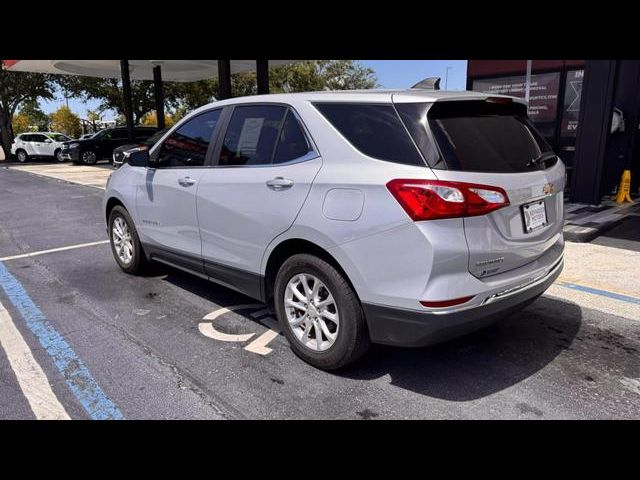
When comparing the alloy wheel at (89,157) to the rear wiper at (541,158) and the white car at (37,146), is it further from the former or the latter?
the rear wiper at (541,158)

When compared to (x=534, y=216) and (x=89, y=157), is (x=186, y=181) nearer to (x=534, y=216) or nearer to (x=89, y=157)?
(x=534, y=216)

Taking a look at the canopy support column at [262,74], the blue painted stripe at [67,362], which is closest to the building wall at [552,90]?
the canopy support column at [262,74]

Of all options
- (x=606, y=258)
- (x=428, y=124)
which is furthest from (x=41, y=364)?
(x=606, y=258)

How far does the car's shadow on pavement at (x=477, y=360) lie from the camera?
Answer: 2975mm

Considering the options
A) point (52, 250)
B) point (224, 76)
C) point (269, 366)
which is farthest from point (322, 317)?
point (224, 76)

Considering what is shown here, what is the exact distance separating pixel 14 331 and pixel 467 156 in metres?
3.69

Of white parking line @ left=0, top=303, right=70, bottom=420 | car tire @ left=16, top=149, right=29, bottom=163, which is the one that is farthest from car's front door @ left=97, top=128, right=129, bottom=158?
white parking line @ left=0, top=303, right=70, bottom=420

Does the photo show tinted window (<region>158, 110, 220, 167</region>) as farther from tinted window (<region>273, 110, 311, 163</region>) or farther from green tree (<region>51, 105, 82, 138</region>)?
green tree (<region>51, 105, 82, 138</region>)

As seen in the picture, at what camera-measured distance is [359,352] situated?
9.66 feet

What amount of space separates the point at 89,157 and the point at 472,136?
74.9 feet
